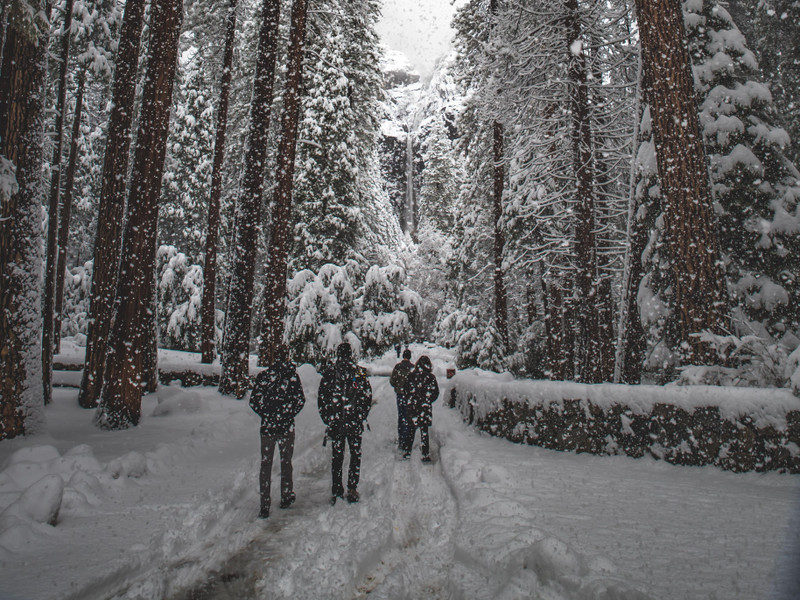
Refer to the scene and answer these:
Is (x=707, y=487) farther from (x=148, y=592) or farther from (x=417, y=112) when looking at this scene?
(x=417, y=112)

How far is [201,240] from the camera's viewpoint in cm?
2380

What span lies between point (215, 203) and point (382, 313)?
298 inches

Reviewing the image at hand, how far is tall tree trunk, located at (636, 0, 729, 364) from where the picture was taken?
582 cm

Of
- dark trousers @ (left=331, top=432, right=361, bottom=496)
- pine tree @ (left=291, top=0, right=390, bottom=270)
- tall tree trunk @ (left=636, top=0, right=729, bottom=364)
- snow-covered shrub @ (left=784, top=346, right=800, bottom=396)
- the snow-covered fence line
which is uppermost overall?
pine tree @ (left=291, top=0, right=390, bottom=270)

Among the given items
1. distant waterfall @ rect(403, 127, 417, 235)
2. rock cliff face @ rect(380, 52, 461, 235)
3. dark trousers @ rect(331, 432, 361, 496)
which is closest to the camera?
dark trousers @ rect(331, 432, 361, 496)

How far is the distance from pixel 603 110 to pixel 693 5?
2946mm

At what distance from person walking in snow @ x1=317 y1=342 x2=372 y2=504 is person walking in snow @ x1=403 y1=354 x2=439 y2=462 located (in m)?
2.25

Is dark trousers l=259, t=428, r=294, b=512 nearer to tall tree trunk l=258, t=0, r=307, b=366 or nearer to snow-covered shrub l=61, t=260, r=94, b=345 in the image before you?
tall tree trunk l=258, t=0, r=307, b=366

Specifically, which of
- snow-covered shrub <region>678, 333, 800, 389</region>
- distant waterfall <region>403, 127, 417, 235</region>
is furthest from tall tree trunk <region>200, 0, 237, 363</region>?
distant waterfall <region>403, 127, 417, 235</region>

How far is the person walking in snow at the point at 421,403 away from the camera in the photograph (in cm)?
798

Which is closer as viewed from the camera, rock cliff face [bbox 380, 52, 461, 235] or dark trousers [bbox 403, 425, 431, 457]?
dark trousers [bbox 403, 425, 431, 457]

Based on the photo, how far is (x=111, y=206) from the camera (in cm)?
985

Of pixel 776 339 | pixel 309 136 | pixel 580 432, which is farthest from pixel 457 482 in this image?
pixel 309 136

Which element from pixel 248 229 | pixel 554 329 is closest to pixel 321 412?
pixel 248 229
